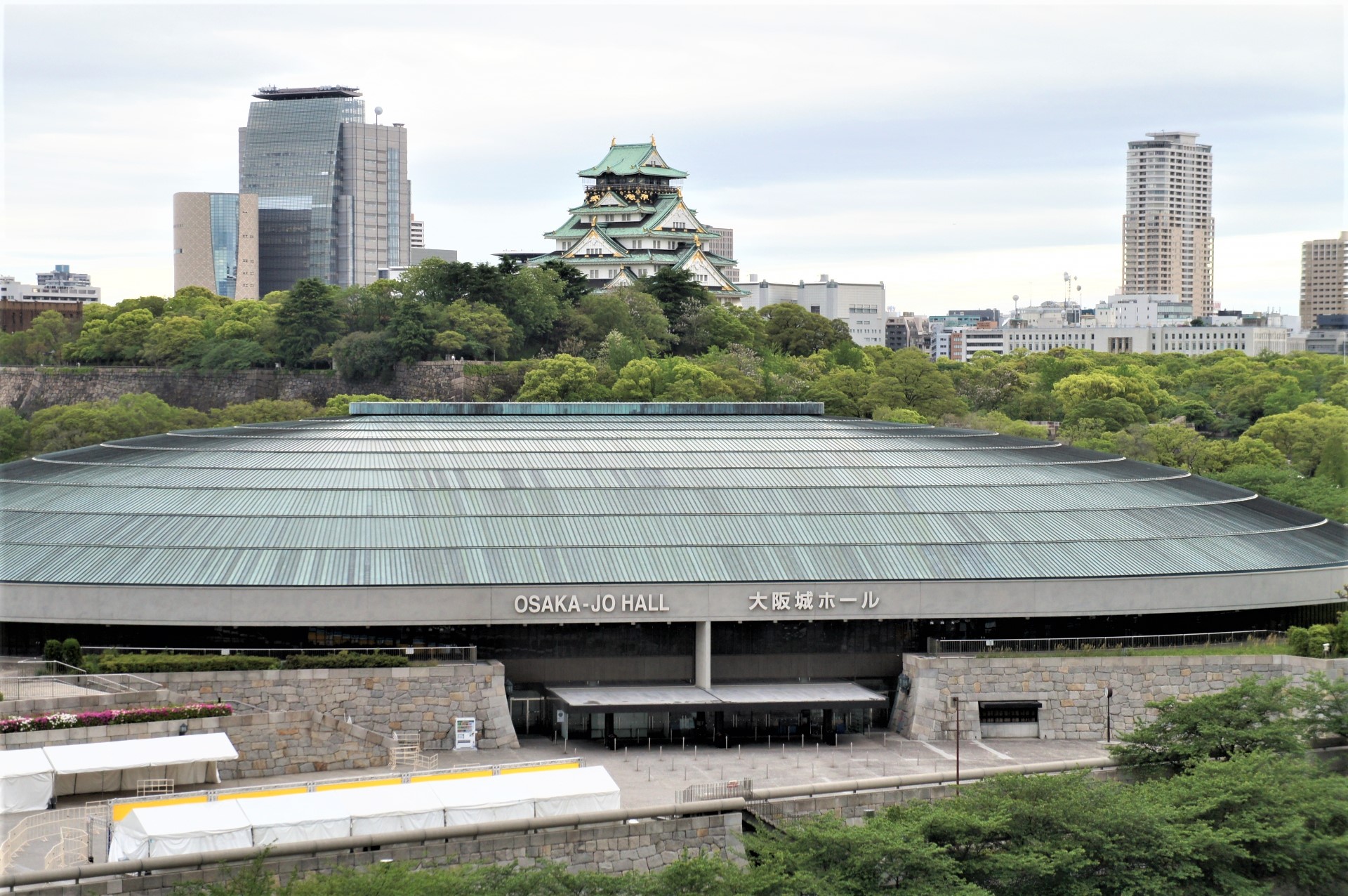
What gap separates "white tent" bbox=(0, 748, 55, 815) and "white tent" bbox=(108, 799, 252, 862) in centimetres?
529

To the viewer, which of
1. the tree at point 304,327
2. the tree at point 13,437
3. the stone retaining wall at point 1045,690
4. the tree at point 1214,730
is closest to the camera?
the tree at point 1214,730

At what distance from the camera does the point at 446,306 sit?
18000cm

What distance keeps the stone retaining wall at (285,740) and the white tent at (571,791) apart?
8.94m

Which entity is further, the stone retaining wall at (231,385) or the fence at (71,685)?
the stone retaining wall at (231,385)

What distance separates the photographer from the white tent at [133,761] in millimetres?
50750

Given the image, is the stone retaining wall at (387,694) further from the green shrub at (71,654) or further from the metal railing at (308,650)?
the green shrub at (71,654)

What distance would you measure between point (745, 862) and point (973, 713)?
624 inches

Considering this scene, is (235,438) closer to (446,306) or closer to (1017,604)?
(1017,604)

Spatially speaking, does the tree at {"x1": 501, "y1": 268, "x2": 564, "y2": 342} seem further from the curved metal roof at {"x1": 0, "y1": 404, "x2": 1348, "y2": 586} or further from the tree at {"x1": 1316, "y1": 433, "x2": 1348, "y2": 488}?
the curved metal roof at {"x1": 0, "y1": 404, "x2": 1348, "y2": 586}

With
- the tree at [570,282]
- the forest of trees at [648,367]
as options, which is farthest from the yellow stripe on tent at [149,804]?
the tree at [570,282]

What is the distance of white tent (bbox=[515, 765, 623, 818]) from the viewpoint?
47875 millimetres

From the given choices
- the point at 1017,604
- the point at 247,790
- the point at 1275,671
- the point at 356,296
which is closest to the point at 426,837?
the point at 247,790

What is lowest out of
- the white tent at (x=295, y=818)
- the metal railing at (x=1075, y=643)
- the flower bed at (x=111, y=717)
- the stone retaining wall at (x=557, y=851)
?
the stone retaining wall at (x=557, y=851)

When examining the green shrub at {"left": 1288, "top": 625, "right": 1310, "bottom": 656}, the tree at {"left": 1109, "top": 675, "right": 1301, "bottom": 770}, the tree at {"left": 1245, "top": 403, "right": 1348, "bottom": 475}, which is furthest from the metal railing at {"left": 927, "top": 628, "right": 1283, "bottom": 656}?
the tree at {"left": 1245, "top": 403, "right": 1348, "bottom": 475}
